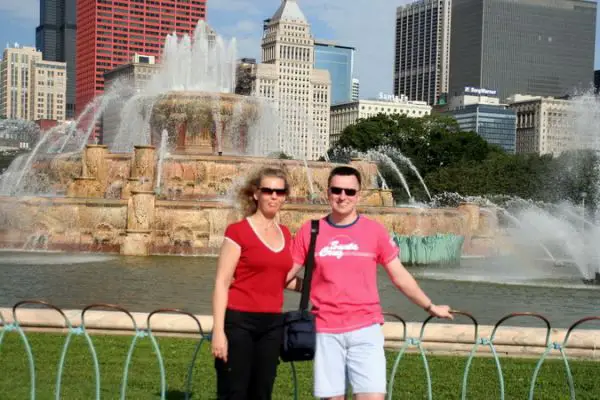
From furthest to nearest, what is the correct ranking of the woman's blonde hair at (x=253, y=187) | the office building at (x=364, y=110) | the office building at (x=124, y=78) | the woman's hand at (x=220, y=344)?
the office building at (x=364, y=110) → the office building at (x=124, y=78) → the woman's blonde hair at (x=253, y=187) → the woman's hand at (x=220, y=344)

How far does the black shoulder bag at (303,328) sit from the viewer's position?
5.93 meters

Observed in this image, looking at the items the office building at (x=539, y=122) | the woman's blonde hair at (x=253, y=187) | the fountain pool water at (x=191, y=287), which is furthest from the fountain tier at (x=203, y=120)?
the office building at (x=539, y=122)

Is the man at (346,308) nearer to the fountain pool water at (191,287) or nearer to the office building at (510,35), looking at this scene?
the fountain pool water at (191,287)

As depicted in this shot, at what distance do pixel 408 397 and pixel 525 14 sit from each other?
196690 millimetres

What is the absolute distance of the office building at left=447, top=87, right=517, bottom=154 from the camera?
178 metres

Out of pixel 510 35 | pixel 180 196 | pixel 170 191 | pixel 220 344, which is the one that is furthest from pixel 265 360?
pixel 510 35

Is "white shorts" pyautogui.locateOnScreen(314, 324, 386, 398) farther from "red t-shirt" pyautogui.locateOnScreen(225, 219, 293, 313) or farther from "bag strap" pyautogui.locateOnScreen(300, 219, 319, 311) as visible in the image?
"red t-shirt" pyautogui.locateOnScreen(225, 219, 293, 313)

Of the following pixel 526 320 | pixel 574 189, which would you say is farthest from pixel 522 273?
pixel 574 189

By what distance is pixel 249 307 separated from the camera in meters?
6.02

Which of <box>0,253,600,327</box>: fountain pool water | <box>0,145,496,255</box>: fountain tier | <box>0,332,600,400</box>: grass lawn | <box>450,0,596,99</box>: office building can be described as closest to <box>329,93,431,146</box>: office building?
<box>450,0,596,99</box>: office building

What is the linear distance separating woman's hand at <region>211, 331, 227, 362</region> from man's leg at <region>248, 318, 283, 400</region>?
233mm

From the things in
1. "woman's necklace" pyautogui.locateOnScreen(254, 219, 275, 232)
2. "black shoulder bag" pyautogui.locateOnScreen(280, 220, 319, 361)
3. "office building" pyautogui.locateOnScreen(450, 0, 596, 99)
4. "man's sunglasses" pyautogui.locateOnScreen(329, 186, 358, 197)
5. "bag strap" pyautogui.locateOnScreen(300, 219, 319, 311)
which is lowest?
"black shoulder bag" pyautogui.locateOnScreen(280, 220, 319, 361)

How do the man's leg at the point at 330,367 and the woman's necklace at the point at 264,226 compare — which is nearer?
the man's leg at the point at 330,367

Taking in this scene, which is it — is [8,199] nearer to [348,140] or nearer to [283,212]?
[283,212]
